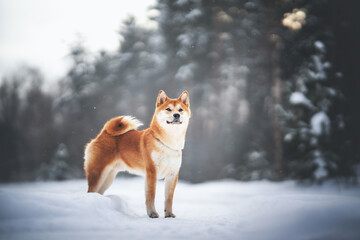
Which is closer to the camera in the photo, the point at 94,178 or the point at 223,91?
the point at 94,178

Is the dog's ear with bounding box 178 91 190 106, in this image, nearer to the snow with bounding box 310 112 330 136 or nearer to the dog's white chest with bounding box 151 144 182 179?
the dog's white chest with bounding box 151 144 182 179

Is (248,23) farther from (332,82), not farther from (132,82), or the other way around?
(132,82)

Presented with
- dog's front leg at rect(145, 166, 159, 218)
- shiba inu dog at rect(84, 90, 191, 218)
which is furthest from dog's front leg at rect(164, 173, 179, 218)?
dog's front leg at rect(145, 166, 159, 218)

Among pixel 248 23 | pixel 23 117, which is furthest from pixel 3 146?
pixel 248 23

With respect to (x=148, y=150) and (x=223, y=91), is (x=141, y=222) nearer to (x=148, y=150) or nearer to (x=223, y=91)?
(x=148, y=150)

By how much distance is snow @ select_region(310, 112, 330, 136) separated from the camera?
8.42m

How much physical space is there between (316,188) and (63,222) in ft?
25.3

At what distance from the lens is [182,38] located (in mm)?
13070

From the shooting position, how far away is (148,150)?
14.0ft

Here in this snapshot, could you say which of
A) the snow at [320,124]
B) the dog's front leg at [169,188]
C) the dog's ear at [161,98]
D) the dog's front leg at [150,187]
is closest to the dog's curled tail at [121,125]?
the dog's ear at [161,98]

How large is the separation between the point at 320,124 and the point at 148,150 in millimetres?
6286

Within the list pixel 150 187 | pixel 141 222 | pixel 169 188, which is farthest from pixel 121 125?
pixel 141 222

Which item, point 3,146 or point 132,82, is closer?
point 132,82

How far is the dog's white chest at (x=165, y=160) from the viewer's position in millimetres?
4227
